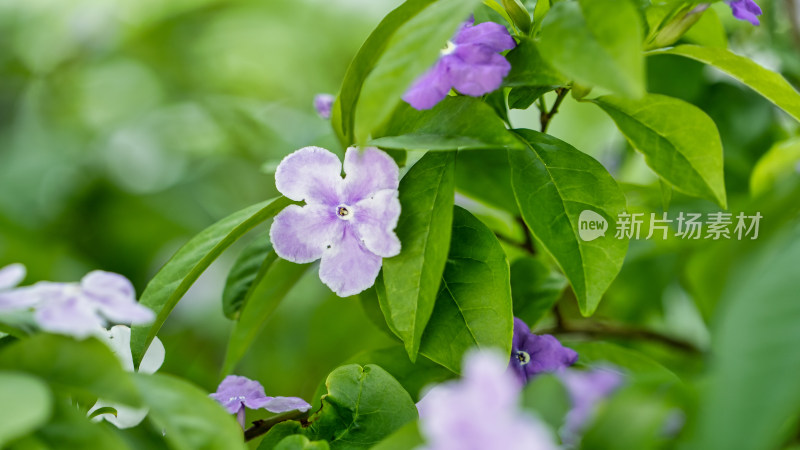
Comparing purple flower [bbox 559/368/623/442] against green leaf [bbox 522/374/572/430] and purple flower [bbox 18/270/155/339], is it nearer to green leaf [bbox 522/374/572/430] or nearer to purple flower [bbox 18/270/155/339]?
green leaf [bbox 522/374/572/430]

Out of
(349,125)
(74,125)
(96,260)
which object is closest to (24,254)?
(96,260)

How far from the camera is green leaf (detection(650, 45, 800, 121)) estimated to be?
1.90ft

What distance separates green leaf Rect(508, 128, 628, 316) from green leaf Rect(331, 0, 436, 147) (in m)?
0.13

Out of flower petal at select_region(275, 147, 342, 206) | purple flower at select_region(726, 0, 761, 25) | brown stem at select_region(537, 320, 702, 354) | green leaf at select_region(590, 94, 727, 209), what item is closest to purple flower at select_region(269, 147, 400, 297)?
flower petal at select_region(275, 147, 342, 206)

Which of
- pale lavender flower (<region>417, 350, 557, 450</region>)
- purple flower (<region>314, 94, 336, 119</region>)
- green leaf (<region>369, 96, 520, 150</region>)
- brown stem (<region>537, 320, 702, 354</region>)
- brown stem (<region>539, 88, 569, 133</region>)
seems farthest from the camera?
brown stem (<region>537, 320, 702, 354</region>)

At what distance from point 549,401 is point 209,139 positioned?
Answer: 6.06 ft

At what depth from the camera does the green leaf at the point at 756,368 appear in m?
0.28

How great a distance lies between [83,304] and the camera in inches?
15.7

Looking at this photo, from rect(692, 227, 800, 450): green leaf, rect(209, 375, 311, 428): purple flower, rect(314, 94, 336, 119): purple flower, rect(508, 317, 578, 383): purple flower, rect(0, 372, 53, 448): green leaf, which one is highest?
rect(692, 227, 800, 450): green leaf

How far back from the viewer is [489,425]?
10.9 inches

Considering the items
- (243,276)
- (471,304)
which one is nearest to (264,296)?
(243,276)

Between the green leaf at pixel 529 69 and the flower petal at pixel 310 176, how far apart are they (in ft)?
0.48

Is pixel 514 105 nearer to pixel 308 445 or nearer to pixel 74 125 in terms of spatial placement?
pixel 308 445

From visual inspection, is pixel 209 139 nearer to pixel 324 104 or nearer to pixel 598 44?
pixel 324 104
